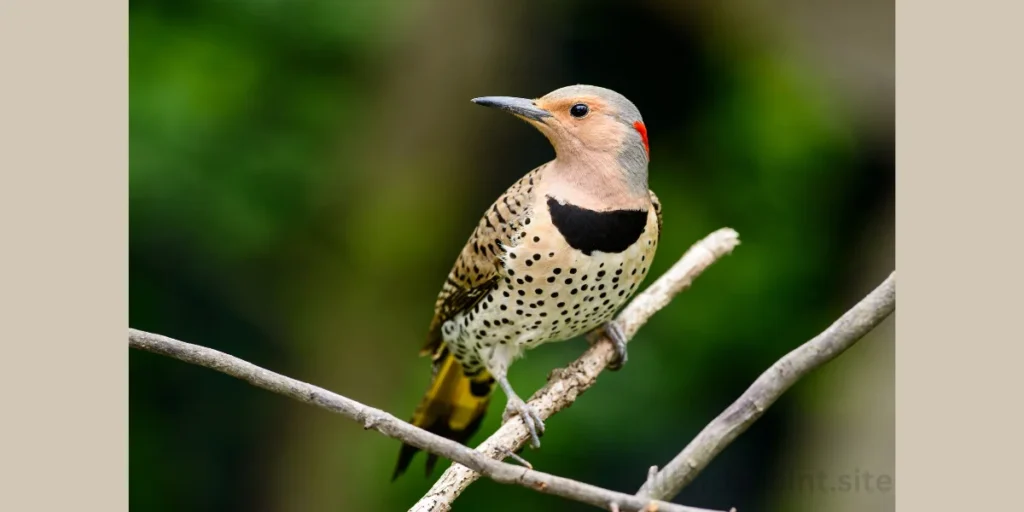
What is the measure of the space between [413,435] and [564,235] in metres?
0.61

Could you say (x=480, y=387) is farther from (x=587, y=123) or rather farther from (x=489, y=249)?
(x=587, y=123)

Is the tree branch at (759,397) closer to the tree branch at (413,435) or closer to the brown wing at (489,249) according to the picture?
the tree branch at (413,435)

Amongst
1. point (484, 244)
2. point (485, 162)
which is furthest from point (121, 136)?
point (485, 162)

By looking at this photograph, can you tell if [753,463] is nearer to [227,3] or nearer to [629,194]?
[629,194]

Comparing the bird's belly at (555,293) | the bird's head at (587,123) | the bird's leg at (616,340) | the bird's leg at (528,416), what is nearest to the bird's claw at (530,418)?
the bird's leg at (528,416)

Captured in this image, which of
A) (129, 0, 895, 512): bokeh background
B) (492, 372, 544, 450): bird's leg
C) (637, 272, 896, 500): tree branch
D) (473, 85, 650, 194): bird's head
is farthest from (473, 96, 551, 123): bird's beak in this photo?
(129, 0, 895, 512): bokeh background

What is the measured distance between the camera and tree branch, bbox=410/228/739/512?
1.83m

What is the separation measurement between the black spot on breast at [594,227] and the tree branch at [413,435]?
0.58 m

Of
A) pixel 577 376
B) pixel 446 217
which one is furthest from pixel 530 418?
pixel 446 217

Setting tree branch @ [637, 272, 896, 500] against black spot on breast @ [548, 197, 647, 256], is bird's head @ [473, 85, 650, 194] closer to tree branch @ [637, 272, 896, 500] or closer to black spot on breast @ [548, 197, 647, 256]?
black spot on breast @ [548, 197, 647, 256]

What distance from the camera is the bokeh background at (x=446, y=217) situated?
2678mm

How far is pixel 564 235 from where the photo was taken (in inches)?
79.0

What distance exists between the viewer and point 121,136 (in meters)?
2.15

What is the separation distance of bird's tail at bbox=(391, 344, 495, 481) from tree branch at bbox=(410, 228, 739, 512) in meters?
0.28
